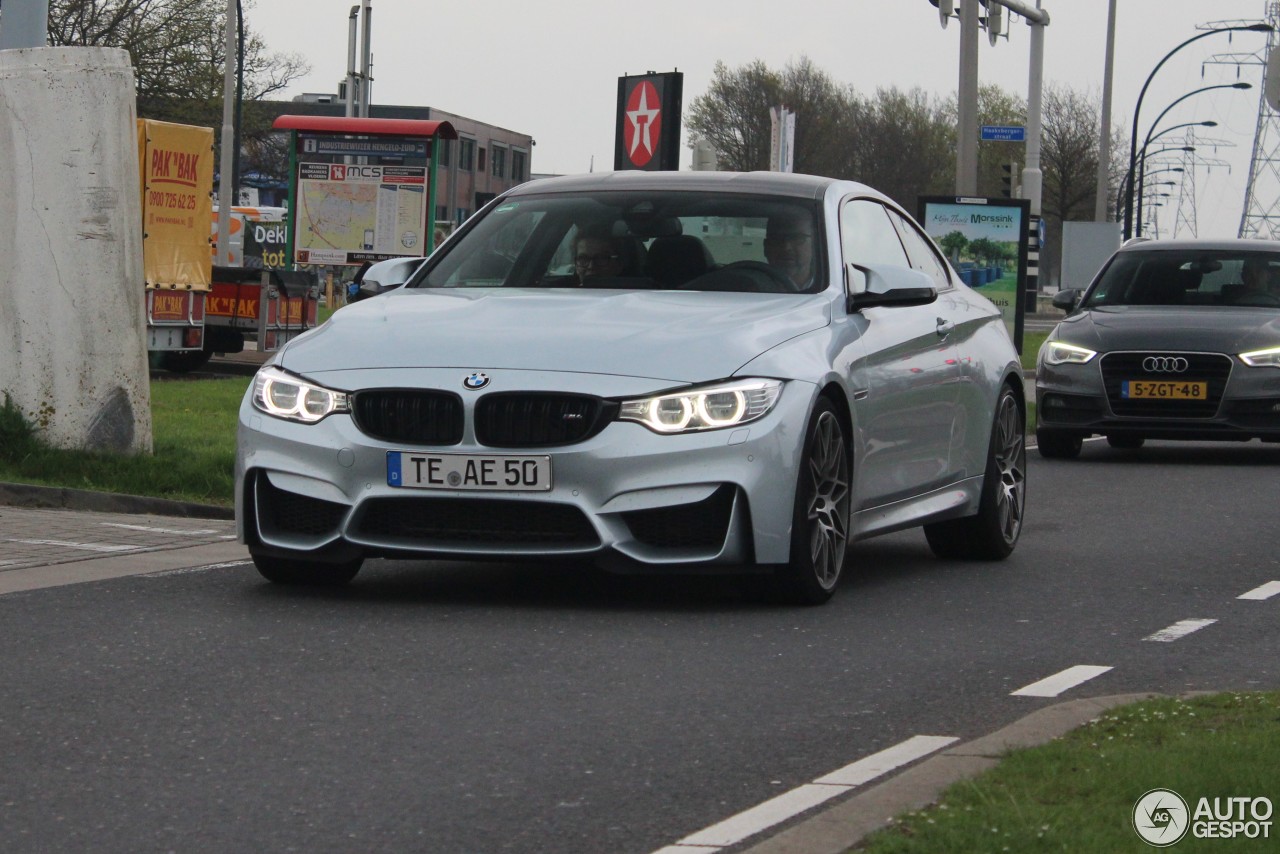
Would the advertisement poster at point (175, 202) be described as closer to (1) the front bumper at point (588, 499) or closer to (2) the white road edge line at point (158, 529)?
(2) the white road edge line at point (158, 529)

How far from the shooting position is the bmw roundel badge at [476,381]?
301 inches

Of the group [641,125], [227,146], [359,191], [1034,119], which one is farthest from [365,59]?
[641,125]

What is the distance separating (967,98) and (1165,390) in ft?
48.6

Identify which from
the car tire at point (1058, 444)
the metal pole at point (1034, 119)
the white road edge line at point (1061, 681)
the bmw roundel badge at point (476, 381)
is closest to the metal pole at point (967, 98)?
the metal pole at point (1034, 119)

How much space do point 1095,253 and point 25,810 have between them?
40.2m

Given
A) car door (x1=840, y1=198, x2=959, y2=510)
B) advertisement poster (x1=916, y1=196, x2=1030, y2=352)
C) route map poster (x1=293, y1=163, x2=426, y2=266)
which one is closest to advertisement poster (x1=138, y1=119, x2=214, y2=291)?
route map poster (x1=293, y1=163, x2=426, y2=266)

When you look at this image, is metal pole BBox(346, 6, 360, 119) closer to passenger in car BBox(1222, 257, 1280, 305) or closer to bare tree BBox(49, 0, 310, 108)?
bare tree BBox(49, 0, 310, 108)

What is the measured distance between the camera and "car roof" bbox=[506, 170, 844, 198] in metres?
9.25

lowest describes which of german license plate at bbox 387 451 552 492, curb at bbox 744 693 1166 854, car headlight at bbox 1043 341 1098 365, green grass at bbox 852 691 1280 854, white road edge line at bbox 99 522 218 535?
white road edge line at bbox 99 522 218 535

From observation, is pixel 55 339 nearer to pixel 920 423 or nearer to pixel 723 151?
pixel 920 423

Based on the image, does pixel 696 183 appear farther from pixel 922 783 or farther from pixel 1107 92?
pixel 1107 92

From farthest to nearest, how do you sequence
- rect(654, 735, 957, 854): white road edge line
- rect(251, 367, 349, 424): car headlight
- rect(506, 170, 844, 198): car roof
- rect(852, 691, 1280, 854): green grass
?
rect(506, 170, 844, 198): car roof → rect(251, 367, 349, 424): car headlight → rect(654, 735, 957, 854): white road edge line → rect(852, 691, 1280, 854): green grass

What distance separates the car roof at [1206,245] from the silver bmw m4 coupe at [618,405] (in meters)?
9.08

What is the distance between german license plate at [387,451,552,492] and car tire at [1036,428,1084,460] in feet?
33.1
